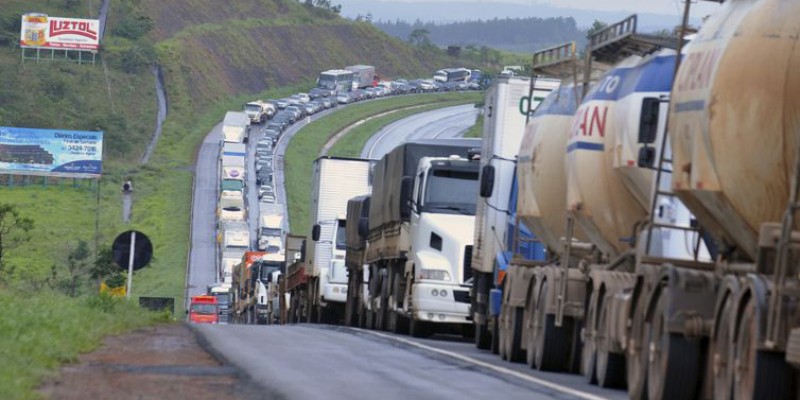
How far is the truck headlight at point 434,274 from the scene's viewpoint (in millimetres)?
29703

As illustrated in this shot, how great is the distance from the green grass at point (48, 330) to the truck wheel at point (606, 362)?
5183 mm

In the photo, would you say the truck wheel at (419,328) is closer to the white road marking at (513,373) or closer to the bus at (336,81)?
the white road marking at (513,373)

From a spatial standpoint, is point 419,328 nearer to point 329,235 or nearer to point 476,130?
point 329,235

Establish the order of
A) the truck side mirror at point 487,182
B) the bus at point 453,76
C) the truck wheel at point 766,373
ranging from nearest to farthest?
the truck wheel at point 766,373 < the truck side mirror at point 487,182 < the bus at point 453,76

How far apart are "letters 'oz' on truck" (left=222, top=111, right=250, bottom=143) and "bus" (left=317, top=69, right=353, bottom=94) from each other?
1268 inches

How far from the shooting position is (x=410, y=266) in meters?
30.7

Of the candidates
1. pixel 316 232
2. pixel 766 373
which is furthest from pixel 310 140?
pixel 766 373

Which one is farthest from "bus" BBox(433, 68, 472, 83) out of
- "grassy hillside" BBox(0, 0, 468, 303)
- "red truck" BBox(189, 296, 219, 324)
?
"red truck" BBox(189, 296, 219, 324)

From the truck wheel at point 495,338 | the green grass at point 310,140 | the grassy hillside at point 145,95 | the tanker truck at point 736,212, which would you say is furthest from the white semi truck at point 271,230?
the tanker truck at point 736,212

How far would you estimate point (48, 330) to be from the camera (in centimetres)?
2158

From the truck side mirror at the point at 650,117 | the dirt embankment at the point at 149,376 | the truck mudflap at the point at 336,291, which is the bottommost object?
the truck mudflap at the point at 336,291

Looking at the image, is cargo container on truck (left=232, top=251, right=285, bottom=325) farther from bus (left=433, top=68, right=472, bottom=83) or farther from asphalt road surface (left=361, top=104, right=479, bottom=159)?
bus (left=433, top=68, right=472, bottom=83)

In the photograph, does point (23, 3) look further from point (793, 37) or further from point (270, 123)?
point (793, 37)

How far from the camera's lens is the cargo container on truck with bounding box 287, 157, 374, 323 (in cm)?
4288
